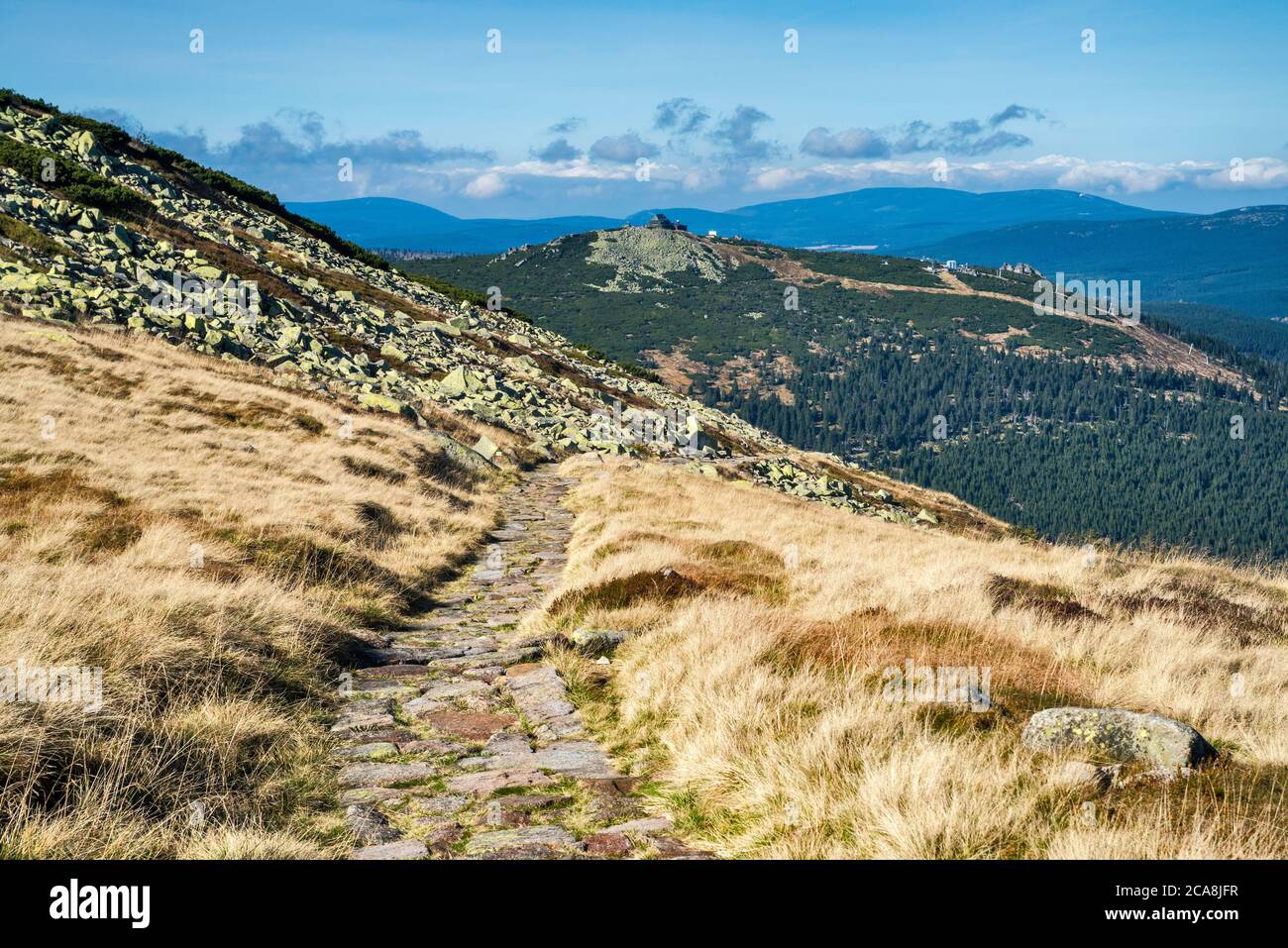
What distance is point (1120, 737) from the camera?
5.65 metres

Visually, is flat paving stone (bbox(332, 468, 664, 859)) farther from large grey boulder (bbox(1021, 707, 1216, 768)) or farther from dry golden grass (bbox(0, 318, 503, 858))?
large grey boulder (bbox(1021, 707, 1216, 768))

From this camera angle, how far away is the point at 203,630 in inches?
323

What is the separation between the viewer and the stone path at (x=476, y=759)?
5.44 meters

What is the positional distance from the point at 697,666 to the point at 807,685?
4.04 ft

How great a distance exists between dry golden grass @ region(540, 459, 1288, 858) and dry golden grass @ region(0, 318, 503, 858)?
2882 mm

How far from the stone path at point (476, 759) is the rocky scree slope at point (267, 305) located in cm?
1957

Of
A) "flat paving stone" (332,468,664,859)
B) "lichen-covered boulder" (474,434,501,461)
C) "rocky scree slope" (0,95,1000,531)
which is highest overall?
"rocky scree slope" (0,95,1000,531)

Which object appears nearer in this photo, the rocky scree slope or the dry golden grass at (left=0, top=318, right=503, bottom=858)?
the dry golden grass at (left=0, top=318, right=503, bottom=858)

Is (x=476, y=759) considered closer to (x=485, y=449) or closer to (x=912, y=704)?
(x=912, y=704)

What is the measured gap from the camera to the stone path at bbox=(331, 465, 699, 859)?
5441 mm

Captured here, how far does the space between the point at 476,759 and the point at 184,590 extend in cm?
416

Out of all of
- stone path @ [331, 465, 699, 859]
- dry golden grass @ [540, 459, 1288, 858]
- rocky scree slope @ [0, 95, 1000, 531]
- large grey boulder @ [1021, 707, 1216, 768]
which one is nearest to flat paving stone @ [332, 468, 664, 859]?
stone path @ [331, 465, 699, 859]
